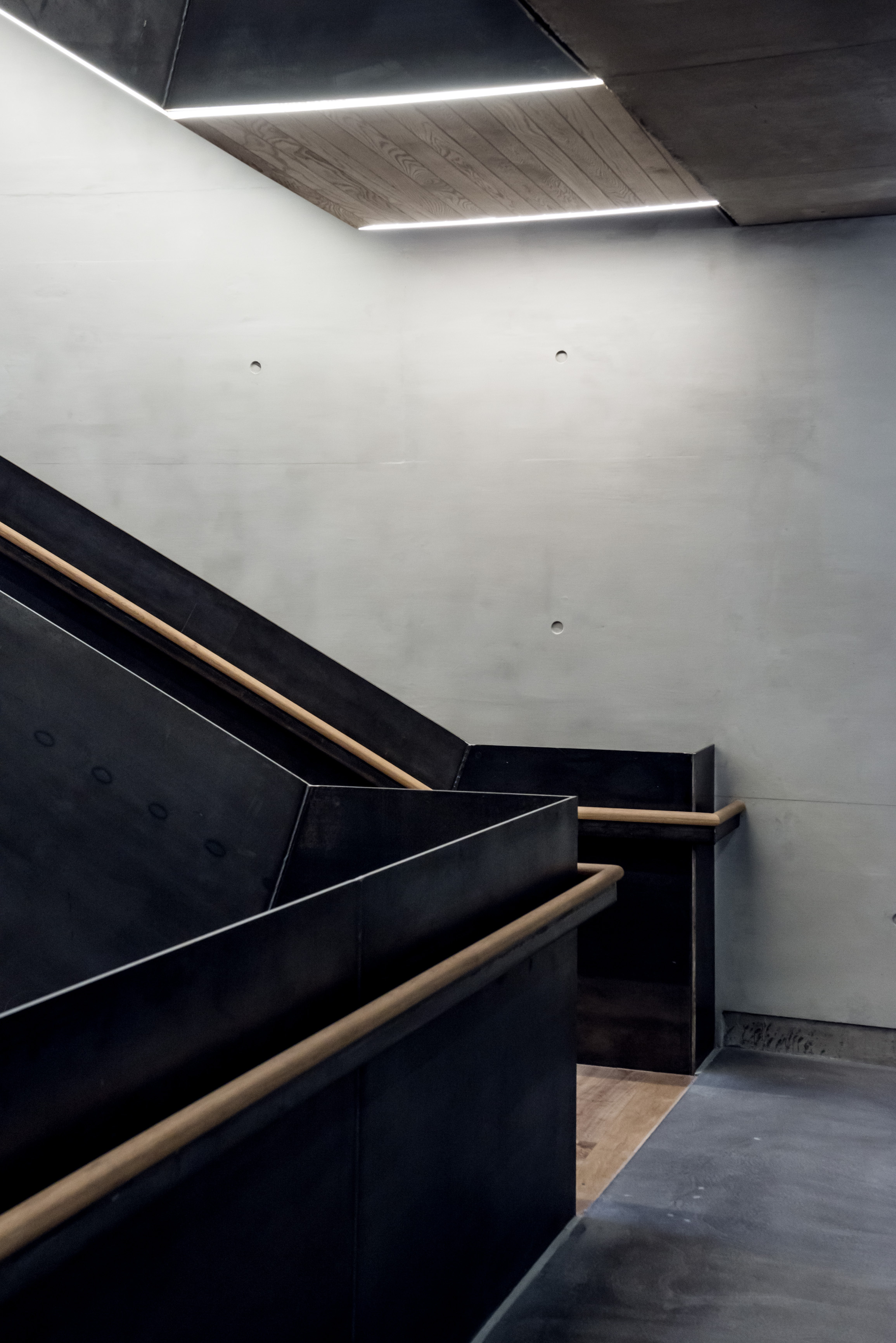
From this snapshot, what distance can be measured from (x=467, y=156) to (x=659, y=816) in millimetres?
2004

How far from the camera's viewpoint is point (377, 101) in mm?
3219

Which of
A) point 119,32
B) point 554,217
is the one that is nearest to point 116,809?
point 119,32

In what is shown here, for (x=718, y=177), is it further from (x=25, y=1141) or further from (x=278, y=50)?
(x=25, y=1141)

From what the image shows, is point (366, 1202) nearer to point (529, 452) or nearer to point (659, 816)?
point (659, 816)

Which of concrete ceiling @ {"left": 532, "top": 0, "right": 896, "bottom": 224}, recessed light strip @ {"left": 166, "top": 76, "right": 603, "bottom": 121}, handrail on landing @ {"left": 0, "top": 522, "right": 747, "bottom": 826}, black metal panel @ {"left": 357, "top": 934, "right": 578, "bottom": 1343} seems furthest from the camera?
handrail on landing @ {"left": 0, "top": 522, "right": 747, "bottom": 826}

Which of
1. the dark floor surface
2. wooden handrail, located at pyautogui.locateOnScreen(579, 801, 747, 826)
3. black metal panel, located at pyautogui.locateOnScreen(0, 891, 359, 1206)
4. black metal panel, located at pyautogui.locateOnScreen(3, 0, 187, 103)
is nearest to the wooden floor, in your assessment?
the dark floor surface

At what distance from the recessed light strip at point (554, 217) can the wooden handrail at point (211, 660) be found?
5.10 ft

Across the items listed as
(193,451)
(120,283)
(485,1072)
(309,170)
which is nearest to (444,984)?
(485,1072)

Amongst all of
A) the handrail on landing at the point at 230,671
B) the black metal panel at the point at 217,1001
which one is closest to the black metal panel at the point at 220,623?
the handrail on landing at the point at 230,671

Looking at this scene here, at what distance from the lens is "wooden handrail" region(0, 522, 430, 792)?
403 centimetres

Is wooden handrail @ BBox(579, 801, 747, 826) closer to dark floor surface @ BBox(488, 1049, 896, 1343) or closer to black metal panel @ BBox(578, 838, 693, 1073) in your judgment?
black metal panel @ BBox(578, 838, 693, 1073)

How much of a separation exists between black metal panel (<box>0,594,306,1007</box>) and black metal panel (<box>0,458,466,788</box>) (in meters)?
1.14

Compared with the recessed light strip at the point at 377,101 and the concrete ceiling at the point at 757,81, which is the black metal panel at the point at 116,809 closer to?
the recessed light strip at the point at 377,101

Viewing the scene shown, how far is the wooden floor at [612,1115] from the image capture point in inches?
121
